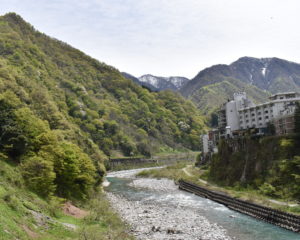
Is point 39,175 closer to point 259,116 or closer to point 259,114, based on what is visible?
point 259,116

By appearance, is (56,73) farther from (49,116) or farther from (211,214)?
(211,214)

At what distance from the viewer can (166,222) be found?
40438mm

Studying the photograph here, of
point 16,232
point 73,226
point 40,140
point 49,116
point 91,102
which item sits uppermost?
point 91,102

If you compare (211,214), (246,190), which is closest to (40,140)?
(211,214)

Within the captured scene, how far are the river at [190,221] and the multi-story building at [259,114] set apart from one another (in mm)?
23999

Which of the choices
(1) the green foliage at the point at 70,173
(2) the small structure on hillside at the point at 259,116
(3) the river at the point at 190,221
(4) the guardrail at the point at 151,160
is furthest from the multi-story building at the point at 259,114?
(4) the guardrail at the point at 151,160

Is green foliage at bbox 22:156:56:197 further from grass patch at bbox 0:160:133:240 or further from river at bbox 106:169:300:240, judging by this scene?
river at bbox 106:169:300:240

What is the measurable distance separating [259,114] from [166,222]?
4971 centimetres

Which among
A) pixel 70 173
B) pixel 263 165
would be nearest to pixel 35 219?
pixel 70 173

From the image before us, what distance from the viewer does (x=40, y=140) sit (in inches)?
1706

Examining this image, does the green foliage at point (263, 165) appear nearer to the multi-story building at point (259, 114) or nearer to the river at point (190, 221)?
the multi-story building at point (259, 114)

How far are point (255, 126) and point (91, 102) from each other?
423ft

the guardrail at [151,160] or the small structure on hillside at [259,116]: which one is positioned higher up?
the small structure on hillside at [259,116]

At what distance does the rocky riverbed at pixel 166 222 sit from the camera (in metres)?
33.9
